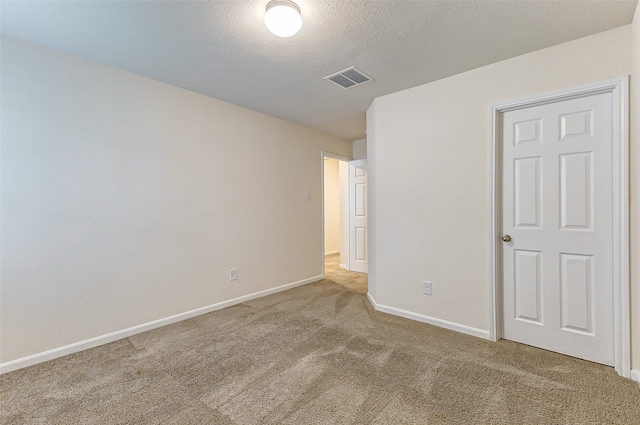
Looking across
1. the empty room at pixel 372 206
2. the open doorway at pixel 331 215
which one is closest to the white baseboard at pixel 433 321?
the empty room at pixel 372 206

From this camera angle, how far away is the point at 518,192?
7.92 feet

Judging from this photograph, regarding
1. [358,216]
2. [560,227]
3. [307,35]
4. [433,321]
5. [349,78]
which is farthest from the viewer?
[358,216]

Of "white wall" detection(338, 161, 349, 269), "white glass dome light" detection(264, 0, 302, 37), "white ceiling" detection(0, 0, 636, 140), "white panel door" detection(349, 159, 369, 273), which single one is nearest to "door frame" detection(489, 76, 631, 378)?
"white ceiling" detection(0, 0, 636, 140)

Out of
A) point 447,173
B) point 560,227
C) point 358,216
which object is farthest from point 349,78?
point 358,216

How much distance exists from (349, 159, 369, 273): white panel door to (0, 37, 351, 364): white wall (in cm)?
178

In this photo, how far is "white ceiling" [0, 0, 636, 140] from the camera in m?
1.77

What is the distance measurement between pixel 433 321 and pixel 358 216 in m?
2.55

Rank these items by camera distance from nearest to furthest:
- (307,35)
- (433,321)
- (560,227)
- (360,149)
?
(307,35), (560,227), (433,321), (360,149)

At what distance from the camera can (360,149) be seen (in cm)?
525

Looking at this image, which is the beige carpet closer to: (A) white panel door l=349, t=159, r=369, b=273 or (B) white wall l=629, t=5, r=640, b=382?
(B) white wall l=629, t=5, r=640, b=382

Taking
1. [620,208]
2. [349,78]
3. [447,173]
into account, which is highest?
[349,78]

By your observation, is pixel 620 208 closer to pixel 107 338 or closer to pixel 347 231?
pixel 347 231

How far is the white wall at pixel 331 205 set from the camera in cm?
718

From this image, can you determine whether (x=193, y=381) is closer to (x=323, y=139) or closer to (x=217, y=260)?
(x=217, y=260)
